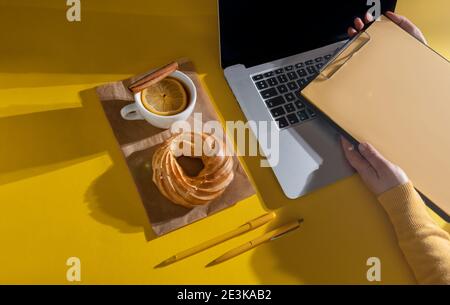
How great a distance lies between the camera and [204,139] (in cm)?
79

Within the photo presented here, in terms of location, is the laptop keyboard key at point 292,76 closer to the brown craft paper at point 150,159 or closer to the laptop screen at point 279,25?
the laptop screen at point 279,25

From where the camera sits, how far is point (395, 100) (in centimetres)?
83

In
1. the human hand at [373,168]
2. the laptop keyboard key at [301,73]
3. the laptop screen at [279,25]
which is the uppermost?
the laptop screen at [279,25]

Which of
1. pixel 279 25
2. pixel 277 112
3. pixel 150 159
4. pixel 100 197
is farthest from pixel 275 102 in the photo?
pixel 100 197

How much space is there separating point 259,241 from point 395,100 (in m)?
0.35

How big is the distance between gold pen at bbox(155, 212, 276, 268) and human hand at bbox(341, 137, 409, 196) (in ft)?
0.59

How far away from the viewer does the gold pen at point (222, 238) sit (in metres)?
0.72

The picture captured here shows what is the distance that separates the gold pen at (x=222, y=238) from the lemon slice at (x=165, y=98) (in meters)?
0.23

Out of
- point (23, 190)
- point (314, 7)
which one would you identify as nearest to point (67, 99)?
point (23, 190)

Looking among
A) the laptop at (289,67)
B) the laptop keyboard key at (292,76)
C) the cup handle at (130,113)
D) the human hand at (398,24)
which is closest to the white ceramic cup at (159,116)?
the cup handle at (130,113)

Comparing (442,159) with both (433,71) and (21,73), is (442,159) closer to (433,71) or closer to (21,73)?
(433,71)

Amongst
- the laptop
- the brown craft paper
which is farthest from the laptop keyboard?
the brown craft paper

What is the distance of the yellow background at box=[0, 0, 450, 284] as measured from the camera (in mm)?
726

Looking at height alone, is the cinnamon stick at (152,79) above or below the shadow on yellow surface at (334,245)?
above
